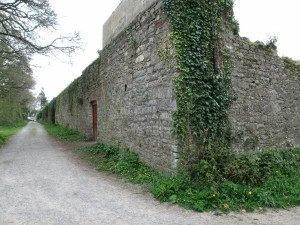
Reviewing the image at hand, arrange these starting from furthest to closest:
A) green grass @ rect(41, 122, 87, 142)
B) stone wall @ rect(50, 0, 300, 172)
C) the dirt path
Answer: green grass @ rect(41, 122, 87, 142)
stone wall @ rect(50, 0, 300, 172)
the dirt path

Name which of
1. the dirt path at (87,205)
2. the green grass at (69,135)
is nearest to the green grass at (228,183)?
the dirt path at (87,205)

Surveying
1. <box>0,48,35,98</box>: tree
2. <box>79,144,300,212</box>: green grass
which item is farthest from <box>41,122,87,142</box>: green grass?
<box>79,144,300,212</box>: green grass

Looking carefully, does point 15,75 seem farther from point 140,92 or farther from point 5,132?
point 140,92

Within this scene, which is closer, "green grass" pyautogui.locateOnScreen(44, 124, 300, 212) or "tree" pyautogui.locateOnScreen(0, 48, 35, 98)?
"green grass" pyautogui.locateOnScreen(44, 124, 300, 212)

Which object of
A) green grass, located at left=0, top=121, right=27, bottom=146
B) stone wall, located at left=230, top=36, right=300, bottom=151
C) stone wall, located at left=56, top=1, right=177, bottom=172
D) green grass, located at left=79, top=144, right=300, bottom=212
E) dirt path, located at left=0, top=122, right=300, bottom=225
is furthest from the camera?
green grass, located at left=0, top=121, right=27, bottom=146

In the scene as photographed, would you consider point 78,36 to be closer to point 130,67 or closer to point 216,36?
point 130,67

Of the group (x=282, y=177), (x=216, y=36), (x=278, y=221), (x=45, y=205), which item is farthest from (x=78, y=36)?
(x=278, y=221)

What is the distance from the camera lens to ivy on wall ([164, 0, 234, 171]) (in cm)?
518

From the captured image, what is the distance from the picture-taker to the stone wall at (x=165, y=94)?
5.71m

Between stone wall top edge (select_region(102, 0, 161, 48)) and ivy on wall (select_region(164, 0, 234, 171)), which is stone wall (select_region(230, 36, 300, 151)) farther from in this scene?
stone wall top edge (select_region(102, 0, 161, 48))

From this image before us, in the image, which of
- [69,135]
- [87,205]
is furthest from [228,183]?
[69,135]

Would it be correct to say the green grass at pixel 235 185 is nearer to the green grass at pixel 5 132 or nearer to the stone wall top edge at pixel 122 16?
the stone wall top edge at pixel 122 16

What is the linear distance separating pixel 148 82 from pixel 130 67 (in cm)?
125

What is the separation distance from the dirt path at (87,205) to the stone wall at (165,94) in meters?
1.26
